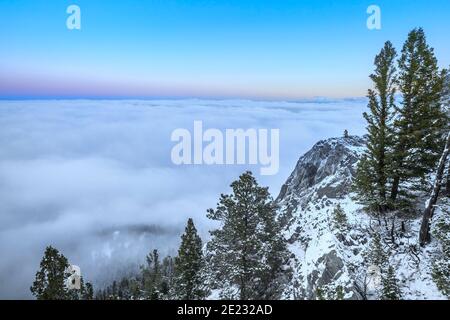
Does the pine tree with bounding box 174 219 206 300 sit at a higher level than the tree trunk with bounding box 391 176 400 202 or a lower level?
lower

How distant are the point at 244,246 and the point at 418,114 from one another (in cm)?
1225

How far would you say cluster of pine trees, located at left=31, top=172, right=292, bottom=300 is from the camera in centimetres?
1781

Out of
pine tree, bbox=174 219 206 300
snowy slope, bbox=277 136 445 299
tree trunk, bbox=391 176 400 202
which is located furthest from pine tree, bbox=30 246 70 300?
tree trunk, bbox=391 176 400 202

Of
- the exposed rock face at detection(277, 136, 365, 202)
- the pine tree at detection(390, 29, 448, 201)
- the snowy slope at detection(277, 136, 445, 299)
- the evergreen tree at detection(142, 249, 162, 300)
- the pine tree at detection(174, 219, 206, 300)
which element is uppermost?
the pine tree at detection(390, 29, 448, 201)

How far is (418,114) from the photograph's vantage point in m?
15.9

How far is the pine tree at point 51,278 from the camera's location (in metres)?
18.3

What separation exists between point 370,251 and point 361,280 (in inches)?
74.2

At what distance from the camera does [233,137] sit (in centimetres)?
1453

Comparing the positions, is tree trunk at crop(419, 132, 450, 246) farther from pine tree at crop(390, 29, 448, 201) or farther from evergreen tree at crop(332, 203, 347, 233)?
evergreen tree at crop(332, 203, 347, 233)

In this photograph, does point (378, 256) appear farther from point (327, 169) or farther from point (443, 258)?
point (327, 169)

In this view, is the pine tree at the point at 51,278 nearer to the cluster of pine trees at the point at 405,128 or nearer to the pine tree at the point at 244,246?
the pine tree at the point at 244,246
